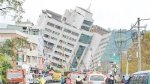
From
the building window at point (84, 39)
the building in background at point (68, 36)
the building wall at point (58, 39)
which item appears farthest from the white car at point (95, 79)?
the building window at point (84, 39)

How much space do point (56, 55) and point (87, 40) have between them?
12.2 metres

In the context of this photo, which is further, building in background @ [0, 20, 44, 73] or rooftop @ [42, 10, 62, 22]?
rooftop @ [42, 10, 62, 22]

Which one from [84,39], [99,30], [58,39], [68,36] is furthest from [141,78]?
[99,30]

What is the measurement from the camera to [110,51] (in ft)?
608

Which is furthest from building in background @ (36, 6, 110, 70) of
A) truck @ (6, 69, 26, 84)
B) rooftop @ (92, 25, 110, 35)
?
truck @ (6, 69, 26, 84)

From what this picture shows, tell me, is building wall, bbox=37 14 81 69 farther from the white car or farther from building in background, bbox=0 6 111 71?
the white car

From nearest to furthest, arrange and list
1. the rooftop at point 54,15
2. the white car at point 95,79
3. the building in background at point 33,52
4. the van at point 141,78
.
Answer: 1. the van at point 141,78
2. the white car at point 95,79
3. the building in background at point 33,52
4. the rooftop at point 54,15

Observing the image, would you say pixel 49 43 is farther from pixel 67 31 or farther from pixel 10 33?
pixel 10 33

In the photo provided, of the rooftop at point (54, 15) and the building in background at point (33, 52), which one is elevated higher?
the rooftop at point (54, 15)

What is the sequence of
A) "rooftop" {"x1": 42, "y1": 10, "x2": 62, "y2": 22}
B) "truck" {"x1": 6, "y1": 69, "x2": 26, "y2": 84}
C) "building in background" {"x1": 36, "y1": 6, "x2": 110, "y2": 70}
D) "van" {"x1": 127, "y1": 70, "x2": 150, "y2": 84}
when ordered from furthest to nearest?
"rooftop" {"x1": 42, "y1": 10, "x2": 62, "y2": 22} < "building in background" {"x1": 36, "y1": 6, "x2": 110, "y2": 70} < "truck" {"x1": 6, "y1": 69, "x2": 26, "y2": 84} < "van" {"x1": 127, "y1": 70, "x2": 150, "y2": 84}

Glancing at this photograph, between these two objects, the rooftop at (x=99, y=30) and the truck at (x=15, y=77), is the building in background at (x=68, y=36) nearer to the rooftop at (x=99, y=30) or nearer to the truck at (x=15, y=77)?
the rooftop at (x=99, y=30)

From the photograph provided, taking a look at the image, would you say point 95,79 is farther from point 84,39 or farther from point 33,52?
point 84,39

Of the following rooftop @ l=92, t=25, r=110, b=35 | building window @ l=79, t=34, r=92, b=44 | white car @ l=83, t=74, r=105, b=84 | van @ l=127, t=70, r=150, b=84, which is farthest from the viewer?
rooftop @ l=92, t=25, r=110, b=35

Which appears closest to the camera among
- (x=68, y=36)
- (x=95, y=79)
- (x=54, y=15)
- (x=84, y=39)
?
(x=95, y=79)
